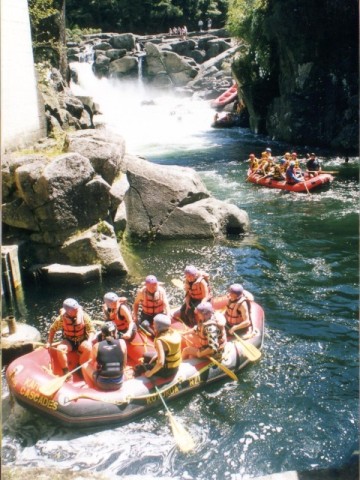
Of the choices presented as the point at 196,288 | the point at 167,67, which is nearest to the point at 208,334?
the point at 196,288

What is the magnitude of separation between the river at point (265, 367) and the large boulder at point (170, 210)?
1.57 feet

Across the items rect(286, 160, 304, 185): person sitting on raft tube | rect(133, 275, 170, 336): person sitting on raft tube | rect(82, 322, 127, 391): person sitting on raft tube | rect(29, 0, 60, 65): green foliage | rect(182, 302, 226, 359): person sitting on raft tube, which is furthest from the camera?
rect(286, 160, 304, 185): person sitting on raft tube

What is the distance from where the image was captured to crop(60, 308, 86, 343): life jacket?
7957mm

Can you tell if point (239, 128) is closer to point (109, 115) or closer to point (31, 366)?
point (109, 115)

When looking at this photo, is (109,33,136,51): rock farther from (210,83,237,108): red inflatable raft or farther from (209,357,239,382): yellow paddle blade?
(209,357,239,382): yellow paddle blade

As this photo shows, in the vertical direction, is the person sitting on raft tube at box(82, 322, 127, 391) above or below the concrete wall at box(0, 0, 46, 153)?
below

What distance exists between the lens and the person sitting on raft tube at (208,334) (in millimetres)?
8078

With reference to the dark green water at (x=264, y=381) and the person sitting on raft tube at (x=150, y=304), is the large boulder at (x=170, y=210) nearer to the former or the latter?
the dark green water at (x=264, y=381)

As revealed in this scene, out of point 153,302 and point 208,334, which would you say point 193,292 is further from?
point 208,334

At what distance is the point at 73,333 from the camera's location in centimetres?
803

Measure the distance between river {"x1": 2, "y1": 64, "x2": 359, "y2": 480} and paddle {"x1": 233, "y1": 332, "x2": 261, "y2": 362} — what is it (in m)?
0.31

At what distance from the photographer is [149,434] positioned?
7.25m

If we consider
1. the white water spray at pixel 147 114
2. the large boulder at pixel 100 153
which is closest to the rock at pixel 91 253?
the large boulder at pixel 100 153

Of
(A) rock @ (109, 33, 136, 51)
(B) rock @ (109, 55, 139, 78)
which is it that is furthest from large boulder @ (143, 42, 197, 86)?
(A) rock @ (109, 33, 136, 51)
